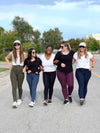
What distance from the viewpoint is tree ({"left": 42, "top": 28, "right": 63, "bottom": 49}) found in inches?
5561

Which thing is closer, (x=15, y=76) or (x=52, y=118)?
(x=52, y=118)

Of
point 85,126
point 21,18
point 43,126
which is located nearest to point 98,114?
point 85,126

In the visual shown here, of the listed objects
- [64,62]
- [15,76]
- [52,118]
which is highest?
[64,62]

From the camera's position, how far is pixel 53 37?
141 m

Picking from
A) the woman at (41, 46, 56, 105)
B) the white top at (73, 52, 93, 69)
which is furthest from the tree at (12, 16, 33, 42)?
the white top at (73, 52, 93, 69)

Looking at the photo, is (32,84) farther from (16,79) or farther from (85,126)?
(85,126)

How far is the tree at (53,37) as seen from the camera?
141 m

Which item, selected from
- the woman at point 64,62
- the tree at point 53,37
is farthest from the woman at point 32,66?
the tree at point 53,37

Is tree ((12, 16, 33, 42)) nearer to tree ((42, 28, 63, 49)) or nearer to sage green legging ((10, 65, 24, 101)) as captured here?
tree ((42, 28, 63, 49))

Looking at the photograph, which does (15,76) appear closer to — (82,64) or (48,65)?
(48,65)

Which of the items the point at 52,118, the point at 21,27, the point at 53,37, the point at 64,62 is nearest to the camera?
the point at 52,118

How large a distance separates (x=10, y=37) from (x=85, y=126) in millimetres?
40344

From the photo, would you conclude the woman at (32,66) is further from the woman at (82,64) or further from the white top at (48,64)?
the woman at (82,64)

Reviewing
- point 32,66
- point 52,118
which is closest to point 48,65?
point 32,66
